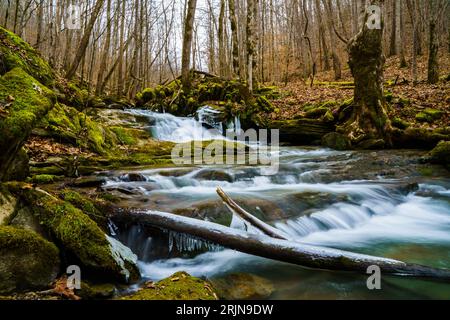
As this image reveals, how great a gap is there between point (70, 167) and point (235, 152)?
17.5ft

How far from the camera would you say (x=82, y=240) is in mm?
3121

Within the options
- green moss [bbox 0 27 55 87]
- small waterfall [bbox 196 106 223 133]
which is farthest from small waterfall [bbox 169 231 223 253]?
small waterfall [bbox 196 106 223 133]

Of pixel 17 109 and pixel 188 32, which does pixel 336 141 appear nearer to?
pixel 188 32

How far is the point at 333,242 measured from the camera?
459cm

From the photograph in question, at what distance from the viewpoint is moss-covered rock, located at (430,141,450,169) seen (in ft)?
25.7

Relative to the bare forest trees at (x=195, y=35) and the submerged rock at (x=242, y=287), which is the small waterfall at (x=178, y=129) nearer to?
the bare forest trees at (x=195, y=35)

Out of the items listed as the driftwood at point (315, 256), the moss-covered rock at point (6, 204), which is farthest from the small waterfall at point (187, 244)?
the moss-covered rock at point (6, 204)

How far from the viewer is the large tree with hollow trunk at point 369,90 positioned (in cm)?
980

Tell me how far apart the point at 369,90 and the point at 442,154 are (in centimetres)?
304

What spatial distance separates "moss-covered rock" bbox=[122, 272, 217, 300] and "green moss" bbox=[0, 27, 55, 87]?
17.2 ft

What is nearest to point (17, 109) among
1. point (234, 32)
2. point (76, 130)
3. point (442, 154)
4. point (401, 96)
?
point (76, 130)

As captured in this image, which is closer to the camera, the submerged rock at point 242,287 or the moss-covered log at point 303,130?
the submerged rock at point 242,287

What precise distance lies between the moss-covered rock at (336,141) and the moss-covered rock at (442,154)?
2.70 meters
